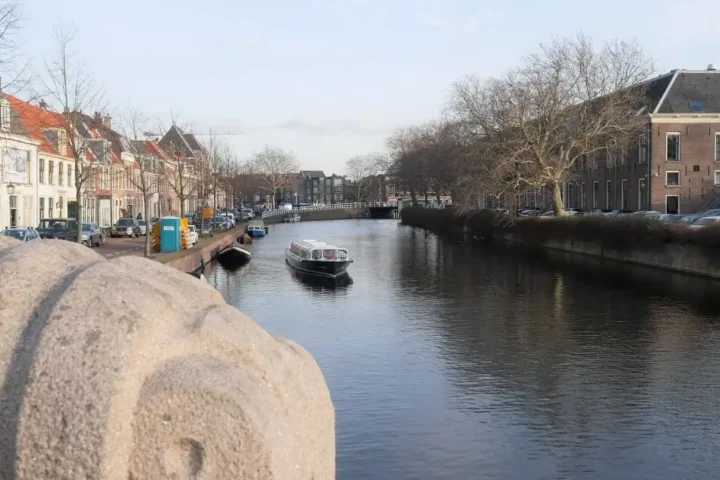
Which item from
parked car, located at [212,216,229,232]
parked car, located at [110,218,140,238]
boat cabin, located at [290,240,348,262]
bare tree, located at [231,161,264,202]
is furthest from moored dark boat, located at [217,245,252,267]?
bare tree, located at [231,161,264,202]

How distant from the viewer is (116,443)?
4688 mm

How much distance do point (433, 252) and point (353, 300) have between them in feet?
83.6

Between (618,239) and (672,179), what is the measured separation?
67.8 ft

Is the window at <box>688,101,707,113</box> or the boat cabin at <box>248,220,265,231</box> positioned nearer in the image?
the window at <box>688,101,707,113</box>

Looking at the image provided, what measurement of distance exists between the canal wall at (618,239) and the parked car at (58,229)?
97.5 feet

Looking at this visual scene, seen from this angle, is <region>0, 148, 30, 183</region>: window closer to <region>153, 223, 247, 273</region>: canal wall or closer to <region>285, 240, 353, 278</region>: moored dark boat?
<region>153, 223, 247, 273</region>: canal wall

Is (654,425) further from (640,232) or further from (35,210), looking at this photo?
(35,210)

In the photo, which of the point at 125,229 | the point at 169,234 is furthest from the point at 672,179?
the point at 125,229

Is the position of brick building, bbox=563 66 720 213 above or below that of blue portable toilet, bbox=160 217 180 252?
above

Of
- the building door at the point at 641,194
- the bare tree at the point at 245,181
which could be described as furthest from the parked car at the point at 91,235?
the bare tree at the point at 245,181

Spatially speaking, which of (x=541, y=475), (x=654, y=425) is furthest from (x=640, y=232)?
(x=541, y=475)

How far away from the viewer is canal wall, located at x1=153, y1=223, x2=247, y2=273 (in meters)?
33.8

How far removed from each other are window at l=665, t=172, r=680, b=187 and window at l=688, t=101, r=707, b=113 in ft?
16.7

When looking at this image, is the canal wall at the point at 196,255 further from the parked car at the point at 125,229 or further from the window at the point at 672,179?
the window at the point at 672,179
